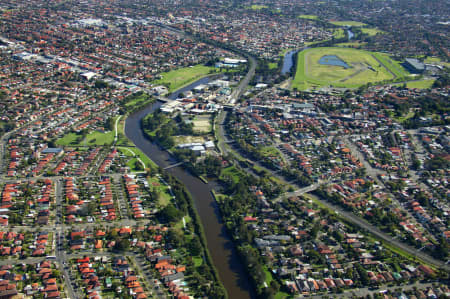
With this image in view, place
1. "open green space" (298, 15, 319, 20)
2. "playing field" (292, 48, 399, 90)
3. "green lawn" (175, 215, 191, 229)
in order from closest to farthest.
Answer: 1. "green lawn" (175, 215, 191, 229)
2. "playing field" (292, 48, 399, 90)
3. "open green space" (298, 15, 319, 20)

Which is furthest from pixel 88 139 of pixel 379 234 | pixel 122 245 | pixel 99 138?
pixel 379 234

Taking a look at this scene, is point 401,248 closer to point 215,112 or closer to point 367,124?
point 367,124

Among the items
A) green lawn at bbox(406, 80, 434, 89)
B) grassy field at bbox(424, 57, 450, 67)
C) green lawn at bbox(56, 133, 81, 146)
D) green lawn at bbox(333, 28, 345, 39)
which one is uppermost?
green lawn at bbox(333, 28, 345, 39)

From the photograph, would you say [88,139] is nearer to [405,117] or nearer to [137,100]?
[137,100]

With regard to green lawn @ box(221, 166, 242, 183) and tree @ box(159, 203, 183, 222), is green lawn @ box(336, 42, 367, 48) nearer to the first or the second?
green lawn @ box(221, 166, 242, 183)

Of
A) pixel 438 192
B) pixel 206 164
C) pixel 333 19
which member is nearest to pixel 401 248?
pixel 438 192

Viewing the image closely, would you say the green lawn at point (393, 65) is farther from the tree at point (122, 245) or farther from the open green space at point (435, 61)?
the tree at point (122, 245)

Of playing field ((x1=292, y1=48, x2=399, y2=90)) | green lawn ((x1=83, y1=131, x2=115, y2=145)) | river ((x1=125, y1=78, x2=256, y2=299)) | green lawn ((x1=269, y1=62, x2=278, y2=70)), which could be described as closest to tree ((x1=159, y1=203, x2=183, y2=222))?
river ((x1=125, y1=78, x2=256, y2=299))
